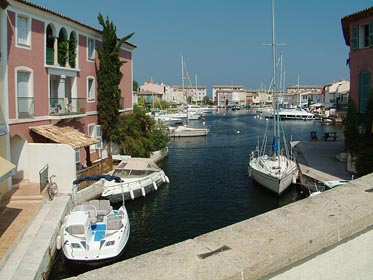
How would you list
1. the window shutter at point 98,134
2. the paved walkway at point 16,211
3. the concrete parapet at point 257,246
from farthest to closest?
the window shutter at point 98,134, the paved walkway at point 16,211, the concrete parapet at point 257,246

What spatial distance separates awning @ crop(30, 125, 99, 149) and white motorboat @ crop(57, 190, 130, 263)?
20.4 feet

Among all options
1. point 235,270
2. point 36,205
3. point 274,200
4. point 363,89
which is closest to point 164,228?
point 36,205

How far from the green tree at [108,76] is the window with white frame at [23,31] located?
764 centimetres

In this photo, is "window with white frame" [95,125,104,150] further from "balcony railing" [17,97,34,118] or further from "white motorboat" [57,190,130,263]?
"white motorboat" [57,190,130,263]

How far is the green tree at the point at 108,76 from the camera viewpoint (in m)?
28.7

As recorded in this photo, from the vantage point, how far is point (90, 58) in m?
28.5

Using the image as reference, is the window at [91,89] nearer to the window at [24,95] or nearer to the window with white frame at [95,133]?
the window with white frame at [95,133]

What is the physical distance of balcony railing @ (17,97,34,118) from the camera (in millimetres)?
20406

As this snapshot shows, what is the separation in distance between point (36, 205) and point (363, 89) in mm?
18506

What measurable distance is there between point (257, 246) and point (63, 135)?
2102 cm

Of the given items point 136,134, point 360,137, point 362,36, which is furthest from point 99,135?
point 362,36

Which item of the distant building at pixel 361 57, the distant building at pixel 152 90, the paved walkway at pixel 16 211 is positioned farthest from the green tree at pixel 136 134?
the distant building at pixel 152 90

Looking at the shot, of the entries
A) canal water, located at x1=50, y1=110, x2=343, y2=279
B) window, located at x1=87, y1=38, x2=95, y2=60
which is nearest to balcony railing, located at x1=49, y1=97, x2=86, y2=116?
window, located at x1=87, y1=38, x2=95, y2=60

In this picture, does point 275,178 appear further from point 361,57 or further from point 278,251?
point 278,251
